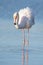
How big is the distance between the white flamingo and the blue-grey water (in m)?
0.48

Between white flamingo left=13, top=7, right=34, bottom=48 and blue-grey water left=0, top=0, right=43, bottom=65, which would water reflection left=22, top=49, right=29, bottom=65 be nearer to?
blue-grey water left=0, top=0, right=43, bottom=65

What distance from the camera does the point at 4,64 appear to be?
1584cm

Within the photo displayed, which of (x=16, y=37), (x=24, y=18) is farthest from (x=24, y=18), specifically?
(x=16, y=37)

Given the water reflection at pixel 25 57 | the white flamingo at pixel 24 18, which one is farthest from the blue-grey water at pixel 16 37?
→ the white flamingo at pixel 24 18

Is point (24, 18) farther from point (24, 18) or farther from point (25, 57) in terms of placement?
A: point (25, 57)

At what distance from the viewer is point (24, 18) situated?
53.8ft

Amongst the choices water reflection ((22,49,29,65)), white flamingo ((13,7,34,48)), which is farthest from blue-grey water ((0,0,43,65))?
white flamingo ((13,7,34,48))

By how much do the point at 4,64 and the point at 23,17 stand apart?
1319 millimetres

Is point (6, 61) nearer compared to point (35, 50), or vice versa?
point (6, 61)

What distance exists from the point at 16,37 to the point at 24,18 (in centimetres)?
249

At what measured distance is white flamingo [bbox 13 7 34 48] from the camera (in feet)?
53.3

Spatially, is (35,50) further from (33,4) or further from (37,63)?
(33,4)

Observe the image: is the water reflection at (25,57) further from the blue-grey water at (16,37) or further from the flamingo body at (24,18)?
the flamingo body at (24,18)

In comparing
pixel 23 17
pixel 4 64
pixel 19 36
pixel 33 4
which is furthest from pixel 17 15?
pixel 33 4
